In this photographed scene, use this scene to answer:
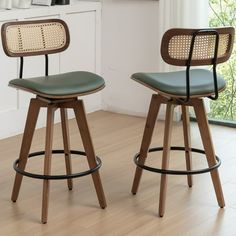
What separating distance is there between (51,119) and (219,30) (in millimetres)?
909

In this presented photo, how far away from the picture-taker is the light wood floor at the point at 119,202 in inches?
123

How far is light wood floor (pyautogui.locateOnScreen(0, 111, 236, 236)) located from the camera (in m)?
3.12

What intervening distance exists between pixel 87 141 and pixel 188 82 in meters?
0.60

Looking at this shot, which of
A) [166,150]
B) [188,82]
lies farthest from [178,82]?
[166,150]

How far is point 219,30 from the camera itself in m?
3.13

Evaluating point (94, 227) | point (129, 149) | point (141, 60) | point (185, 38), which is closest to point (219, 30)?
point (185, 38)

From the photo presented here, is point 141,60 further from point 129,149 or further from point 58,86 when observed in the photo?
point 58,86

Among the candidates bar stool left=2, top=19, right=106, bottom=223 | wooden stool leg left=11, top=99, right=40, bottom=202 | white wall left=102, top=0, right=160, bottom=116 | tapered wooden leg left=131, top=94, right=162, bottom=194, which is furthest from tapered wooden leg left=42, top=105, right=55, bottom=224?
white wall left=102, top=0, right=160, bottom=116

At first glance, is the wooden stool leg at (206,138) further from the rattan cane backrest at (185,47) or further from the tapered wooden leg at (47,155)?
the tapered wooden leg at (47,155)

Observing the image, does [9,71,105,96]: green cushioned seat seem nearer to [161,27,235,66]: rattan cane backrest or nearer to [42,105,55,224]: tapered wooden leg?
[42,105,55,224]: tapered wooden leg

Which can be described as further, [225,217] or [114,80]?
→ [114,80]

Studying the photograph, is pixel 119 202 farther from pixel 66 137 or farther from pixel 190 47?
pixel 190 47

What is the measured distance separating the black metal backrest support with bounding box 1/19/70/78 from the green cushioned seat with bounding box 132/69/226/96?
0.50 m

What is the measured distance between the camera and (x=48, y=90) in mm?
3092
